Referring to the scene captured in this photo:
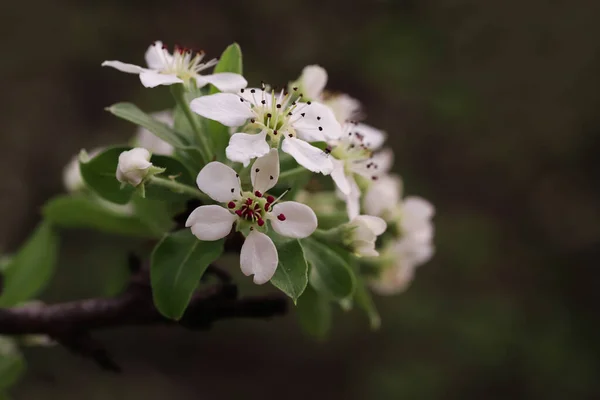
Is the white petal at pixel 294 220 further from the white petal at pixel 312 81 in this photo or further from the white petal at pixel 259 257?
the white petal at pixel 312 81

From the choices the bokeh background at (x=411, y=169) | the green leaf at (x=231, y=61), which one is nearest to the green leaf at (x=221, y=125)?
the green leaf at (x=231, y=61)

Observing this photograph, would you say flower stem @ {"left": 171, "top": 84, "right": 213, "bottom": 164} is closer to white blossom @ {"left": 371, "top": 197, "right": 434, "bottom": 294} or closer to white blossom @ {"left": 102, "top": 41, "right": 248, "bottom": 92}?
white blossom @ {"left": 102, "top": 41, "right": 248, "bottom": 92}

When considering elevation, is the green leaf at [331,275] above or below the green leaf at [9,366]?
above

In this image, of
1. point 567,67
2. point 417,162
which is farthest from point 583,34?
point 417,162

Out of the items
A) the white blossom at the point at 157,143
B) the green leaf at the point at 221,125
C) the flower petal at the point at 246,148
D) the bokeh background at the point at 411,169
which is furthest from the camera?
the bokeh background at the point at 411,169

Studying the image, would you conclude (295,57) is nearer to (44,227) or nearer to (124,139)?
(124,139)

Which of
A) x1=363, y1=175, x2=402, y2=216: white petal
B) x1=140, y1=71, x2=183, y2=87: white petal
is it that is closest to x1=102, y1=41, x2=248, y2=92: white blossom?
x1=140, y1=71, x2=183, y2=87: white petal

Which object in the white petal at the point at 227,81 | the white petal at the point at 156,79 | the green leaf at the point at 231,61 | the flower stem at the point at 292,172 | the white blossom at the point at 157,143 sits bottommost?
the white blossom at the point at 157,143
